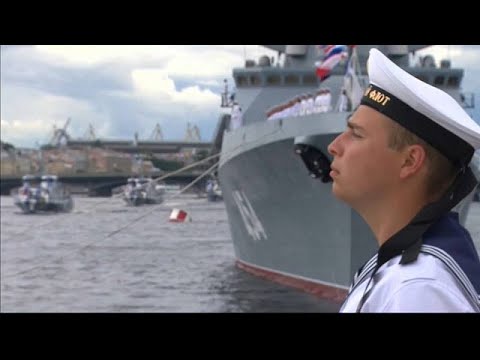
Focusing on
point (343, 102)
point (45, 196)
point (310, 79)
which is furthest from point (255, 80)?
point (45, 196)

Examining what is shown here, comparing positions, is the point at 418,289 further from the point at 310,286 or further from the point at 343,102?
the point at 310,286

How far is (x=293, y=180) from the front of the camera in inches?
625

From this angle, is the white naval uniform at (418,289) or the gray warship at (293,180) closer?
the white naval uniform at (418,289)

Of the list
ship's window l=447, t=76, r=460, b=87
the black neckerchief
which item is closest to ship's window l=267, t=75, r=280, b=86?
ship's window l=447, t=76, r=460, b=87

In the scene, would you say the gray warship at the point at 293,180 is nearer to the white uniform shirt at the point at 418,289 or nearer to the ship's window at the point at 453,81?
the ship's window at the point at 453,81

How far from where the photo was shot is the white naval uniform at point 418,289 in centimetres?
114

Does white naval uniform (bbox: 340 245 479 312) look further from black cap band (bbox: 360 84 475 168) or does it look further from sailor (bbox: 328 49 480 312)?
black cap band (bbox: 360 84 475 168)

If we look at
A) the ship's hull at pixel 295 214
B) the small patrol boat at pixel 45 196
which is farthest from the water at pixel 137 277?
the small patrol boat at pixel 45 196

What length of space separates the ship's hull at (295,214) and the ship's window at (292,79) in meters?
2.27

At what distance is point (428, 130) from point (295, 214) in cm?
1486

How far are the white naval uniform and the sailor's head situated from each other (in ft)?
0.40

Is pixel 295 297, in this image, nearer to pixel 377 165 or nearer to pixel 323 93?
pixel 323 93
